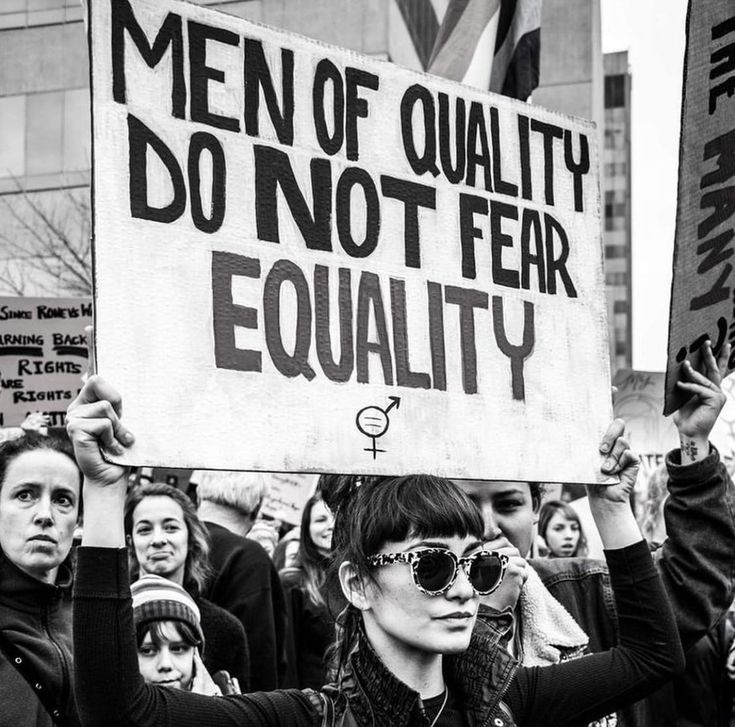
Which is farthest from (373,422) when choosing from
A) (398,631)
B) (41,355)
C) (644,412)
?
(644,412)

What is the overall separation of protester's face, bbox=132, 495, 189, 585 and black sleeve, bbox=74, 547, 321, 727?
8.43 feet

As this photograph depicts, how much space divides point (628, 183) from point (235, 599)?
85089 mm

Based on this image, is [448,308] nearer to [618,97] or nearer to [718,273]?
[718,273]

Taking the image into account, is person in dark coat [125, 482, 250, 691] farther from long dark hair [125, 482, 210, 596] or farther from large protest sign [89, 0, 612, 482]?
large protest sign [89, 0, 612, 482]

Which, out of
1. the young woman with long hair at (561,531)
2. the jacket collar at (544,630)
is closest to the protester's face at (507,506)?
the jacket collar at (544,630)

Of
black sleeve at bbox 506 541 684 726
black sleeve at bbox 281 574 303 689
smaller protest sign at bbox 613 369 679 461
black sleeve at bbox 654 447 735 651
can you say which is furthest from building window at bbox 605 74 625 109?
black sleeve at bbox 506 541 684 726

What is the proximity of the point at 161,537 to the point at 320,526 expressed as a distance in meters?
1.14

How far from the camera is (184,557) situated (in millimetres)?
4977

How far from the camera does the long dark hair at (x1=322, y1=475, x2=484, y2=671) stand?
8.49 feet

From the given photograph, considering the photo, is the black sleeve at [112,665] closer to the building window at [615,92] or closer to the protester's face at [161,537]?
the protester's face at [161,537]

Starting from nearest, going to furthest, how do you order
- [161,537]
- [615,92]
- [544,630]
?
[544,630] < [161,537] < [615,92]

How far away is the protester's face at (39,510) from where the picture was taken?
11.9 ft

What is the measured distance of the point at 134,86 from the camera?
8.35 feet

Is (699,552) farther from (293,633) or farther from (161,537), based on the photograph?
(293,633)
